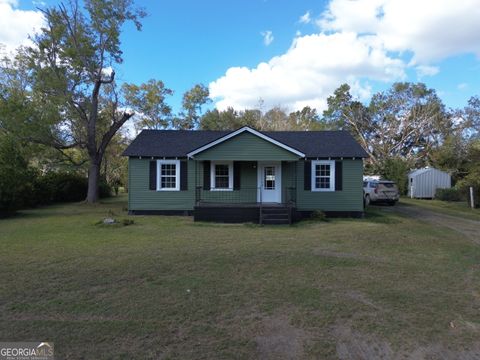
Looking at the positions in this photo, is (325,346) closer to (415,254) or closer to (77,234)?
(415,254)

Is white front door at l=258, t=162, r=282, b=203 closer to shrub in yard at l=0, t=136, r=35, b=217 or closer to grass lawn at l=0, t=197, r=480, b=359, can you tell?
grass lawn at l=0, t=197, r=480, b=359

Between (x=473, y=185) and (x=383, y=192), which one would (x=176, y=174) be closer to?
(x=383, y=192)

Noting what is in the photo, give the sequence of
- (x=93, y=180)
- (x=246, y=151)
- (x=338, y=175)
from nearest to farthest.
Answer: (x=246, y=151)
(x=338, y=175)
(x=93, y=180)

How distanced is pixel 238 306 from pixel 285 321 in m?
0.77

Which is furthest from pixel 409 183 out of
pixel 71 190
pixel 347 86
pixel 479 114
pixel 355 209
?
pixel 71 190

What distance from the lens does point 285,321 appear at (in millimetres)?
4527

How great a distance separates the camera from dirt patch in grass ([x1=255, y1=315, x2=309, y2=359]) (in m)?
3.74

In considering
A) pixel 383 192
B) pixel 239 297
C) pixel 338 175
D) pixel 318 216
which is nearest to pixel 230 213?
pixel 318 216

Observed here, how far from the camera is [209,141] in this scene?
18.5 meters

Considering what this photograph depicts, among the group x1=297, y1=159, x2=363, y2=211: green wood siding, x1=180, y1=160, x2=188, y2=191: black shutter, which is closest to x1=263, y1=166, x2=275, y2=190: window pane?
x1=297, y1=159, x2=363, y2=211: green wood siding

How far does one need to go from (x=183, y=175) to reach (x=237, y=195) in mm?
2674

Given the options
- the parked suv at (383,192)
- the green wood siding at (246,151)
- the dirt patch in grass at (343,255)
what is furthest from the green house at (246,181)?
the dirt patch in grass at (343,255)

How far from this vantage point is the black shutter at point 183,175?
54.4 ft

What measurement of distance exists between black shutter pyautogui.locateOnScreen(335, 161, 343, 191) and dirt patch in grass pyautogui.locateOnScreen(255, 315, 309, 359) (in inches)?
493
